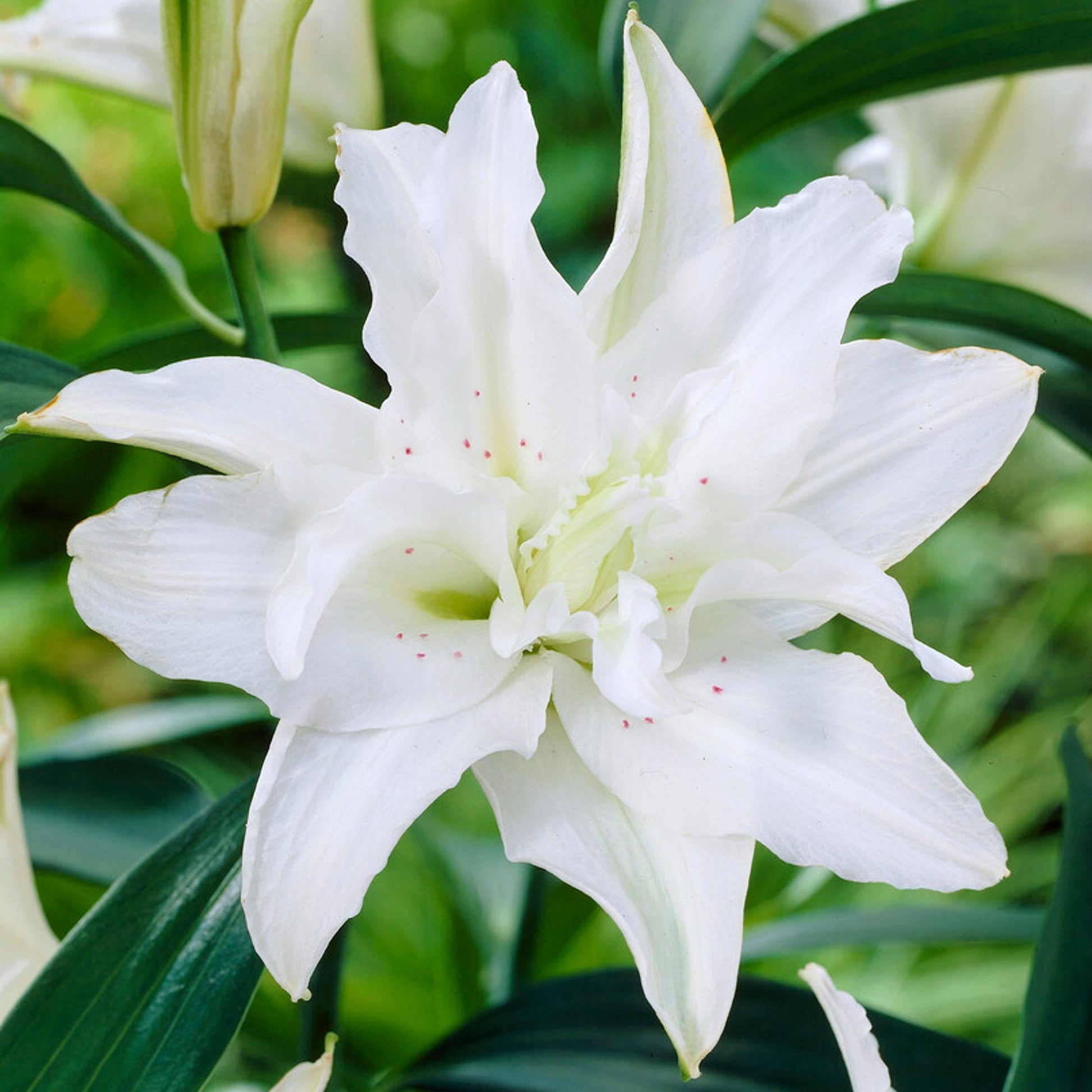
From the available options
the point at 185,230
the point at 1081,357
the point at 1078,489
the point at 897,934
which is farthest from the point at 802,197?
the point at 185,230

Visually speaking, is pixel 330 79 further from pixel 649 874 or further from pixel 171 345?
pixel 649 874

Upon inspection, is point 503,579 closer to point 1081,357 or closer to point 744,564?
point 744,564

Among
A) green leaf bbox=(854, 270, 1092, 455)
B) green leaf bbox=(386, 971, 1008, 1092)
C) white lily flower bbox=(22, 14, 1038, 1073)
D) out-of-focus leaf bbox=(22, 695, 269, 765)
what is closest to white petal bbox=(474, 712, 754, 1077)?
white lily flower bbox=(22, 14, 1038, 1073)

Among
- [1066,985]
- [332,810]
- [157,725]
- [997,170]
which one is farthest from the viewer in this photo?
[157,725]

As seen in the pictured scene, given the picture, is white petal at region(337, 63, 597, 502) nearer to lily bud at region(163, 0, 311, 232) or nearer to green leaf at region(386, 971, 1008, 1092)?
lily bud at region(163, 0, 311, 232)

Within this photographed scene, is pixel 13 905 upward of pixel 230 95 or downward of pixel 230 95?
downward

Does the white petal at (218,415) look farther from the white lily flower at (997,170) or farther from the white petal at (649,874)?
the white lily flower at (997,170)

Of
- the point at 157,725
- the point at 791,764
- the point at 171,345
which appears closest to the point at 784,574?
the point at 791,764

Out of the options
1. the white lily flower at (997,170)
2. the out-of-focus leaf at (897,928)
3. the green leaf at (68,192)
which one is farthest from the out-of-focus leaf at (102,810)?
the white lily flower at (997,170)
